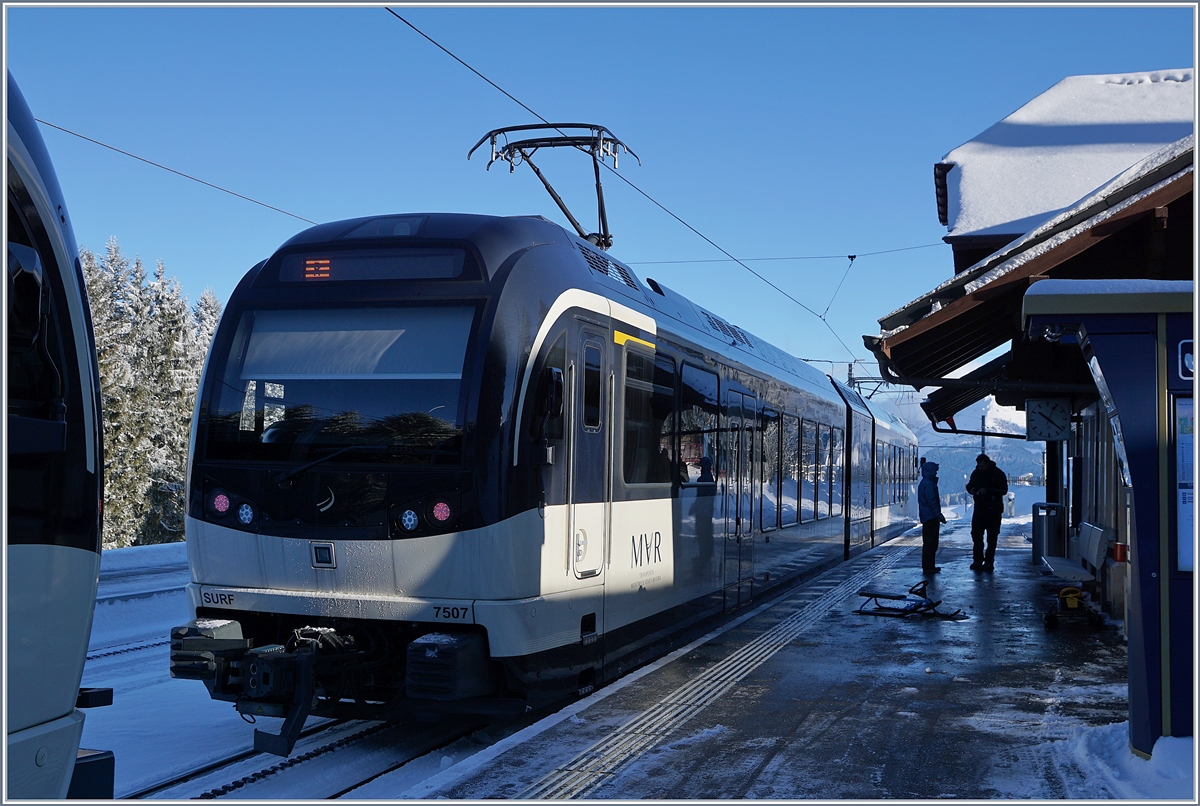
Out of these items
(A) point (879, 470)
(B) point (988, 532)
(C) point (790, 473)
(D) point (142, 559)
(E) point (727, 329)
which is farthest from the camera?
(A) point (879, 470)

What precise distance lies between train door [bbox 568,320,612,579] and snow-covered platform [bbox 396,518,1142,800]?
956mm

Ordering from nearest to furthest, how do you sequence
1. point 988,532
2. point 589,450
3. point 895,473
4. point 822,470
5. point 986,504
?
point 589,450 < point 822,470 < point 988,532 < point 986,504 < point 895,473

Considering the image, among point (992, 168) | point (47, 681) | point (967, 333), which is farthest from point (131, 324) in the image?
point (47, 681)

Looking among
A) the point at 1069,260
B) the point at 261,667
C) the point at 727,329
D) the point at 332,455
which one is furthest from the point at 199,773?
the point at 1069,260

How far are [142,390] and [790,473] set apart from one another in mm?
37746

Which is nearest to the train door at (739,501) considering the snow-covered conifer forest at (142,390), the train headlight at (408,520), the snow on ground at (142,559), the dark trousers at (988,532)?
the train headlight at (408,520)

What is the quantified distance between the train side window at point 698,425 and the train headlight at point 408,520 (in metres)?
3.26

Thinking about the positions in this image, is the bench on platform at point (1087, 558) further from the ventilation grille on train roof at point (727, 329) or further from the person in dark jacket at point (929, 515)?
the ventilation grille on train roof at point (727, 329)

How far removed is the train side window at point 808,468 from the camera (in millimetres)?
14367

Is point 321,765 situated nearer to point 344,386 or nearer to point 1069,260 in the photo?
point 344,386

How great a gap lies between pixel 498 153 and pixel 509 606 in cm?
725

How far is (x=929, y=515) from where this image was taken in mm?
16453

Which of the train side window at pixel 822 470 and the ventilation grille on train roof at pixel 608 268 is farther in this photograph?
the train side window at pixel 822 470

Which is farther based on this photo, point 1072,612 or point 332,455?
point 1072,612
